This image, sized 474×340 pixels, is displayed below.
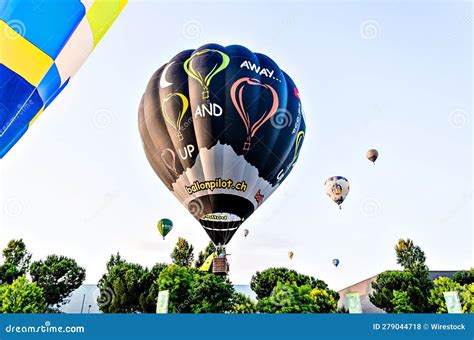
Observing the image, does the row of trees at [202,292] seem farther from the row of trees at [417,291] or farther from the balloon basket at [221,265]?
the balloon basket at [221,265]

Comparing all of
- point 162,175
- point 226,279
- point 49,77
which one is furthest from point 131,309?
point 49,77

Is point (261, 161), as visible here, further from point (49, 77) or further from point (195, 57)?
point (49, 77)

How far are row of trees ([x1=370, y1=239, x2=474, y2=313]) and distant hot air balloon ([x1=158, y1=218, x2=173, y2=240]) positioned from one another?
889 inches

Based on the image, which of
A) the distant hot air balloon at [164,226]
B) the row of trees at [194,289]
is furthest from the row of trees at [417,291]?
the distant hot air balloon at [164,226]

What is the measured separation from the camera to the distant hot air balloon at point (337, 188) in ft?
87.9

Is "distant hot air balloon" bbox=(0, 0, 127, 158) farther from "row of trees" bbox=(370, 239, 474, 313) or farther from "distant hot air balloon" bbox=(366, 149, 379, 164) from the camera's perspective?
"row of trees" bbox=(370, 239, 474, 313)

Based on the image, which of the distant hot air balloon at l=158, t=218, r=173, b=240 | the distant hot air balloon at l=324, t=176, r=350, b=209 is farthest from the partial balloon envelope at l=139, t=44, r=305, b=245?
the distant hot air balloon at l=324, t=176, r=350, b=209

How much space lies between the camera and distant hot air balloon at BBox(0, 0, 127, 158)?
8125mm

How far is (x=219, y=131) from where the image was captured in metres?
17.9

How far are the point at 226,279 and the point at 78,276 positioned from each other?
18153 millimetres

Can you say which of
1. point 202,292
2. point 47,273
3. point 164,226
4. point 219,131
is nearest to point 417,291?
point 202,292

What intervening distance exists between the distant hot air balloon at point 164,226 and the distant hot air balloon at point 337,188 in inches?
437

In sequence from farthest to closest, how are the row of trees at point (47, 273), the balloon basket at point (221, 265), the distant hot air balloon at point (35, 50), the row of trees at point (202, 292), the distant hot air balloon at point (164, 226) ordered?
the row of trees at point (47, 273)
the row of trees at point (202, 292)
the distant hot air balloon at point (164, 226)
the balloon basket at point (221, 265)
the distant hot air balloon at point (35, 50)

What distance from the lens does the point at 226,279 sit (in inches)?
1437
